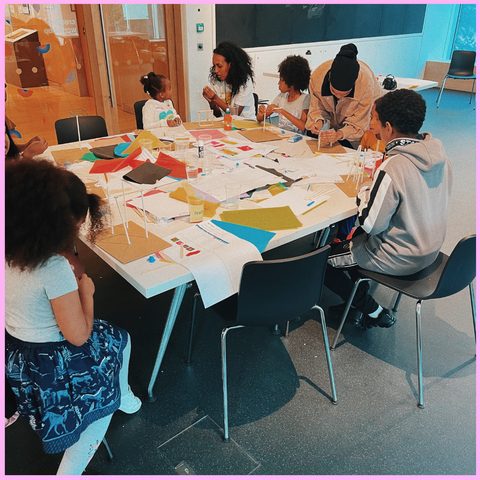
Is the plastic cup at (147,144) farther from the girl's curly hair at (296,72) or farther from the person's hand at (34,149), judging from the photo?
the girl's curly hair at (296,72)

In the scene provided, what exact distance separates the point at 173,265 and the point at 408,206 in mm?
1030

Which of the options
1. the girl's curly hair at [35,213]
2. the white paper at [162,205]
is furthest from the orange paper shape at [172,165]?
the girl's curly hair at [35,213]

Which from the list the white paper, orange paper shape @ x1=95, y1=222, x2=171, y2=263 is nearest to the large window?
the white paper

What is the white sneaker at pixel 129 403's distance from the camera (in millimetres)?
1711

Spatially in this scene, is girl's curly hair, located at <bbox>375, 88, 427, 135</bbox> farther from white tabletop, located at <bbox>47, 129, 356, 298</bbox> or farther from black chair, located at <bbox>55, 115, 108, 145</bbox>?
black chair, located at <bbox>55, 115, 108, 145</bbox>

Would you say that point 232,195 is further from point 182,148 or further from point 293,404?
point 293,404

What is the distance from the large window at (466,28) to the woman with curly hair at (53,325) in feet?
33.2

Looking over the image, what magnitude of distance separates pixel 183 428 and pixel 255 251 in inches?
31.3

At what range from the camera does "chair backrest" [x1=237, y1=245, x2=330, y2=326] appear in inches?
57.3

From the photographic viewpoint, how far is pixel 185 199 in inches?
79.3

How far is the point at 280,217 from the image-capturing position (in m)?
1.88

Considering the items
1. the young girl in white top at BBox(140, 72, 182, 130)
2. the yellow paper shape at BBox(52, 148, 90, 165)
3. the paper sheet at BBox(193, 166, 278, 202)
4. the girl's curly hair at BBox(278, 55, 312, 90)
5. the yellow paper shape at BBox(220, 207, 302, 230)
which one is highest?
the girl's curly hair at BBox(278, 55, 312, 90)

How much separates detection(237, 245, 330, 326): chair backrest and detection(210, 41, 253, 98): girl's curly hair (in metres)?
2.48

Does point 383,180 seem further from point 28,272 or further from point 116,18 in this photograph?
point 116,18
